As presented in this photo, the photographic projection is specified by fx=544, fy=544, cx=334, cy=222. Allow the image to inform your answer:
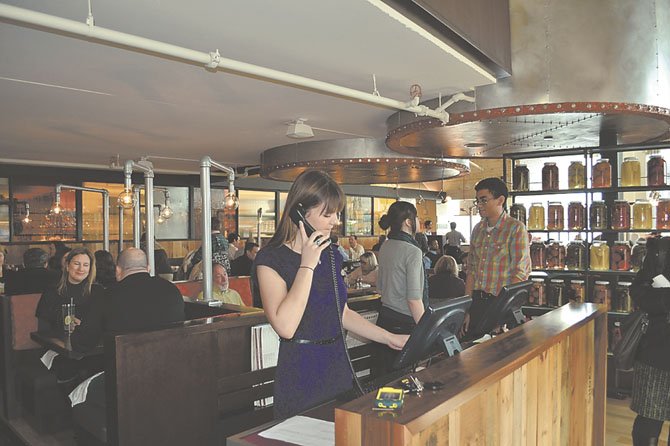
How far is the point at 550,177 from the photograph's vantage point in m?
5.50

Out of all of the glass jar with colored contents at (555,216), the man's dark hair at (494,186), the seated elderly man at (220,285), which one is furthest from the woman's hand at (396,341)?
the glass jar with colored contents at (555,216)

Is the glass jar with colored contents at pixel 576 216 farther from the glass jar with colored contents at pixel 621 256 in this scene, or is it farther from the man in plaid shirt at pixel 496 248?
the man in plaid shirt at pixel 496 248

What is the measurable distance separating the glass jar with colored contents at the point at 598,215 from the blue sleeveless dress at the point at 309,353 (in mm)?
4031

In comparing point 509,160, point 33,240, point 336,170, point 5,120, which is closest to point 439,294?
point 509,160

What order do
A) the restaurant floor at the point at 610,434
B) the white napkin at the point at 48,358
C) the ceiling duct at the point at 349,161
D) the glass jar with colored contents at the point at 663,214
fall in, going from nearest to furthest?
the restaurant floor at the point at 610,434 < the white napkin at the point at 48,358 < the glass jar with colored contents at the point at 663,214 < the ceiling duct at the point at 349,161

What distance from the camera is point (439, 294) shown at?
5.42 meters

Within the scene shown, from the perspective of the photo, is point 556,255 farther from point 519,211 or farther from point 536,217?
point 519,211

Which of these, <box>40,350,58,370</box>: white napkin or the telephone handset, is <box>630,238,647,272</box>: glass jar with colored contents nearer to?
the telephone handset

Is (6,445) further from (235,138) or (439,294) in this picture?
(235,138)

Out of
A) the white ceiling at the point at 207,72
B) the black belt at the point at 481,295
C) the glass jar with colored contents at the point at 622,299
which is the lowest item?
the glass jar with colored contents at the point at 622,299

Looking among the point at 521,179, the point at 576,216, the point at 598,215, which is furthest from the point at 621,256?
the point at 521,179

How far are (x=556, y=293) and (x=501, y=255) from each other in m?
1.53

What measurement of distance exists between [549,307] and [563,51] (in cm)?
250

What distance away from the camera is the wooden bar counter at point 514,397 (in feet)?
4.36
